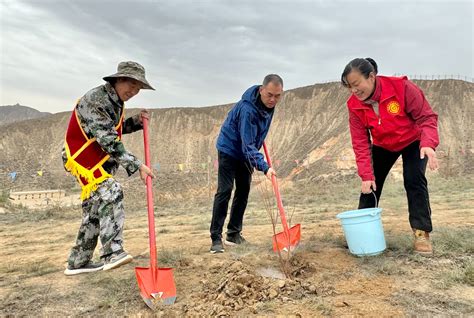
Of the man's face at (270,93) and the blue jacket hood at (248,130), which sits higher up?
the man's face at (270,93)

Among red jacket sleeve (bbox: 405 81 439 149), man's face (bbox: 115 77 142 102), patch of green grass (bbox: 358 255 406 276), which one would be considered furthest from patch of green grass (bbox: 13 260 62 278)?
red jacket sleeve (bbox: 405 81 439 149)

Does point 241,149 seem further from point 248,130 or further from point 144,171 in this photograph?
point 144,171

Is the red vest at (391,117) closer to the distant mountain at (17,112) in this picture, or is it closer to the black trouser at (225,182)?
the black trouser at (225,182)

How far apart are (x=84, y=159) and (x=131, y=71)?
89 cm

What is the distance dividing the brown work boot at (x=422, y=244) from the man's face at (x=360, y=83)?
1382mm

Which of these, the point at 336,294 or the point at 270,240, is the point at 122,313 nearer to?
the point at 336,294

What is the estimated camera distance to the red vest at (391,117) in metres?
3.49

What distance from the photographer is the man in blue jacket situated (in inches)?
151

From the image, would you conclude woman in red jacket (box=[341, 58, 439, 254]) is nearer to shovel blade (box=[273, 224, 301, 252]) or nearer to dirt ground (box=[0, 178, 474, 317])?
dirt ground (box=[0, 178, 474, 317])

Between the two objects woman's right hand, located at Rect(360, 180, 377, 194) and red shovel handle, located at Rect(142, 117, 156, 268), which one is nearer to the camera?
red shovel handle, located at Rect(142, 117, 156, 268)

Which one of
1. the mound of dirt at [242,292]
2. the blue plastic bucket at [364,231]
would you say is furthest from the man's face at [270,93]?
the mound of dirt at [242,292]

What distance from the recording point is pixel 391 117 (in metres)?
3.52

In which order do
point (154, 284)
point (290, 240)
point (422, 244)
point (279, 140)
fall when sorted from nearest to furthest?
point (154, 284) → point (422, 244) → point (290, 240) → point (279, 140)

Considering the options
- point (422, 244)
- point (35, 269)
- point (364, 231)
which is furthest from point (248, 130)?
point (35, 269)
